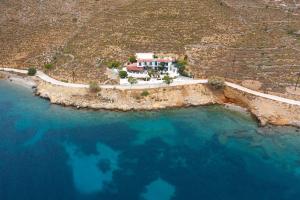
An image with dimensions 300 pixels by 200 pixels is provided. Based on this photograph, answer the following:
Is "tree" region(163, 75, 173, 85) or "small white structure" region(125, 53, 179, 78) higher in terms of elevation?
"small white structure" region(125, 53, 179, 78)

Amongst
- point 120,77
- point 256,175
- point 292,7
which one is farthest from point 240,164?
point 292,7

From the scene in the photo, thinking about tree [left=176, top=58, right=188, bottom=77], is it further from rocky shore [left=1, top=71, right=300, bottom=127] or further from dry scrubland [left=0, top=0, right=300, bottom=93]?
rocky shore [left=1, top=71, right=300, bottom=127]

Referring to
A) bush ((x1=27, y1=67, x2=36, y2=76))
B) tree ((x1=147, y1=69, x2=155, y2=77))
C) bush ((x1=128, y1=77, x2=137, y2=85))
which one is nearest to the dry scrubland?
bush ((x1=27, y1=67, x2=36, y2=76))

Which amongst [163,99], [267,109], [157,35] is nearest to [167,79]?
[163,99]

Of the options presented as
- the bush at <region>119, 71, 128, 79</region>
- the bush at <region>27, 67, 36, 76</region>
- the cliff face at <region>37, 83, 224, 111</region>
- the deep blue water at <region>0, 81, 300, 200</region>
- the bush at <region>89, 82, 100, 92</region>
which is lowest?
the deep blue water at <region>0, 81, 300, 200</region>

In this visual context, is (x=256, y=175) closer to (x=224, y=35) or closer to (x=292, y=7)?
(x=224, y=35)

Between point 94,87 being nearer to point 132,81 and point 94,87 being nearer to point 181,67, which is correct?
point 132,81

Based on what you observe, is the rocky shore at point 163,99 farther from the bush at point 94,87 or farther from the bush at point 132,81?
the bush at point 132,81
